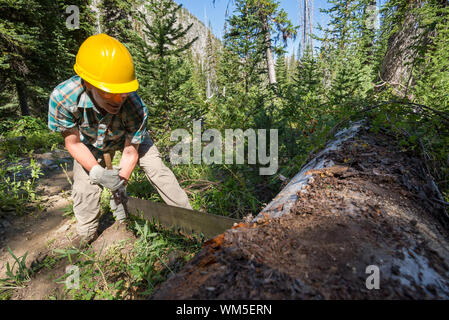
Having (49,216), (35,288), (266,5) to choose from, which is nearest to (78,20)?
(266,5)

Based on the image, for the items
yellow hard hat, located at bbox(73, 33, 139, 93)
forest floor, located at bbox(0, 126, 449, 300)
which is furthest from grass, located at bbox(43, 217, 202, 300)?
yellow hard hat, located at bbox(73, 33, 139, 93)

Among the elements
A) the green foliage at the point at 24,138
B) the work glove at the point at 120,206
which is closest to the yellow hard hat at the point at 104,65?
the work glove at the point at 120,206

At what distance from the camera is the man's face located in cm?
206

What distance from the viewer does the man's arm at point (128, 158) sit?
8.35 feet

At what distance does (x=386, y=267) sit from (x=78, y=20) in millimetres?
14933

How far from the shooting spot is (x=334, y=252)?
858mm

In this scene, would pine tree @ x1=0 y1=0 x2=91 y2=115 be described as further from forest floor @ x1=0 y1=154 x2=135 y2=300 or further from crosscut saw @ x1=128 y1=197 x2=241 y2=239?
crosscut saw @ x1=128 y1=197 x2=241 y2=239

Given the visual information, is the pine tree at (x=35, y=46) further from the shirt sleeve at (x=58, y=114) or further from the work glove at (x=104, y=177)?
the work glove at (x=104, y=177)

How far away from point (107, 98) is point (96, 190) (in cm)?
122

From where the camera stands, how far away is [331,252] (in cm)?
86

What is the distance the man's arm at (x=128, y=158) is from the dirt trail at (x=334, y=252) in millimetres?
1892

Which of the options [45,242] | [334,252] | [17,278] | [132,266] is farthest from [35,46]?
[334,252]

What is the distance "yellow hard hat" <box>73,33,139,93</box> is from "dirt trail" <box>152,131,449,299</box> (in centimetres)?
182

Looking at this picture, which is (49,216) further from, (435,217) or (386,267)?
(435,217)
